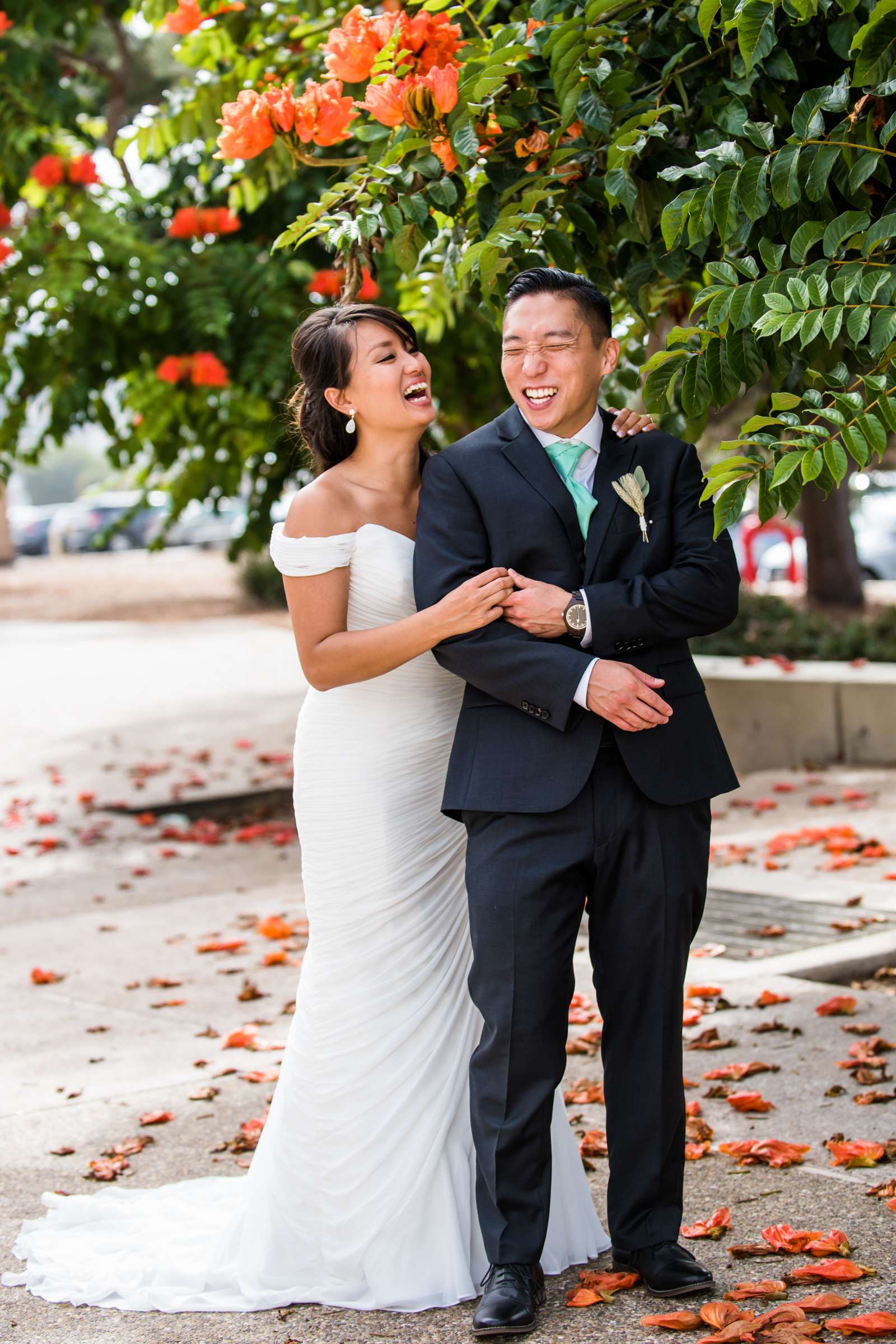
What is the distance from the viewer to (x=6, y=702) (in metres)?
16.4

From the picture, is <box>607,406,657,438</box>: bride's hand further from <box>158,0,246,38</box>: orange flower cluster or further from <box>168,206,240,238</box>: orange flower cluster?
<box>168,206,240,238</box>: orange flower cluster

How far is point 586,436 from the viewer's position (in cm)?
347

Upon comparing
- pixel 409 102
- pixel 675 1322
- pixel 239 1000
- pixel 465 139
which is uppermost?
pixel 409 102

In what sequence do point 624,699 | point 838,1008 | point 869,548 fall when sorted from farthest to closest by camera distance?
1. point 869,548
2. point 838,1008
3. point 624,699

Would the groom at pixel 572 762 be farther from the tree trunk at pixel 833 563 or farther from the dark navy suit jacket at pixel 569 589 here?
the tree trunk at pixel 833 563

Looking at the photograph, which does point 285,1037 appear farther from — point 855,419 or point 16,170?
point 16,170

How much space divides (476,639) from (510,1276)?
4.43ft

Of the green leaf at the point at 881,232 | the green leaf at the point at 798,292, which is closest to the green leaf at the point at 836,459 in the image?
the green leaf at the point at 798,292

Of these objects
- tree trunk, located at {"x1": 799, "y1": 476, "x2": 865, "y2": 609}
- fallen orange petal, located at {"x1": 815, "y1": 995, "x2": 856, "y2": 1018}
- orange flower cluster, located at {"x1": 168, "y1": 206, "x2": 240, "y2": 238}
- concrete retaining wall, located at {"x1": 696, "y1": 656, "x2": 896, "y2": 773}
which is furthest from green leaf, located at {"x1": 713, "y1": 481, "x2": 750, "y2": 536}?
tree trunk, located at {"x1": 799, "y1": 476, "x2": 865, "y2": 609}

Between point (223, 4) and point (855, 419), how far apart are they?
388cm

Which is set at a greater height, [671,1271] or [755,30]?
[755,30]

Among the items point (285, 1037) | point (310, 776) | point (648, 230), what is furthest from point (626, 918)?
point (285, 1037)

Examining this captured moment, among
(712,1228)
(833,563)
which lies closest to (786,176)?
(712,1228)

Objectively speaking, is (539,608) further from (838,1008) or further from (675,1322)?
(838,1008)
